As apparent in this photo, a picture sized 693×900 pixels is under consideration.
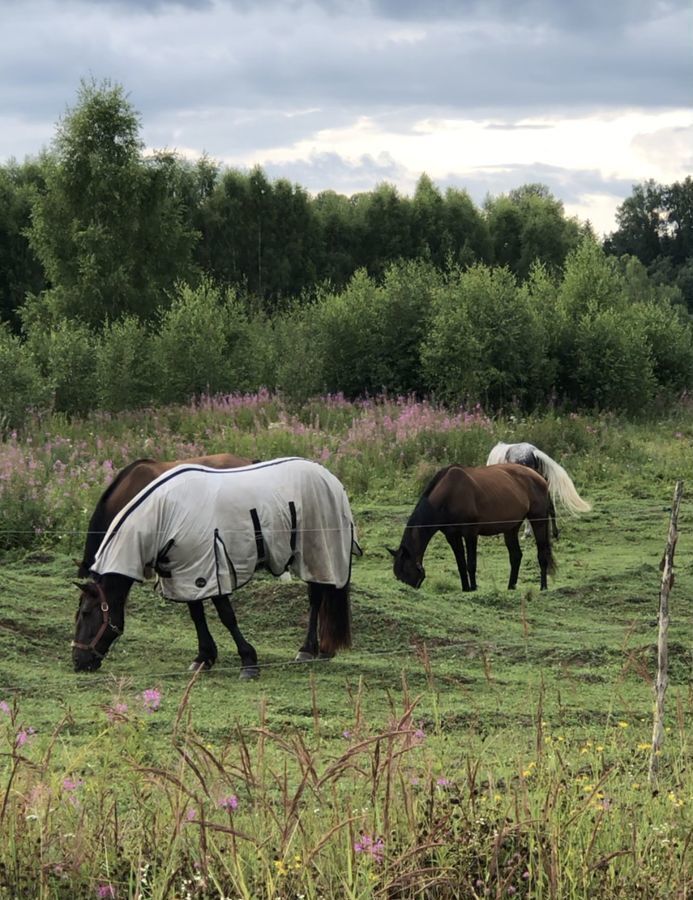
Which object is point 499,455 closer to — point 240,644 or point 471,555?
point 471,555

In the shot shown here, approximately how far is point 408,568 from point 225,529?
3.24 metres

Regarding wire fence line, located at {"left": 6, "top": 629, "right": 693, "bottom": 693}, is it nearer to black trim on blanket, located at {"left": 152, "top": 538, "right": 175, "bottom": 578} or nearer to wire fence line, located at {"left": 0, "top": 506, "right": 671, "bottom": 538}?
black trim on blanket, located at {"left": 152, "top": 538, "right": 175, "bottom": 578}

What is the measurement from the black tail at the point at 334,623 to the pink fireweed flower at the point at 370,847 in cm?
491

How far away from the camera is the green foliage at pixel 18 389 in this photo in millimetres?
19688

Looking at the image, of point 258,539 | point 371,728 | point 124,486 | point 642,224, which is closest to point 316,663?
point 258,539


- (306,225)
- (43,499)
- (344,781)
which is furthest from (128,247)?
(344,781)

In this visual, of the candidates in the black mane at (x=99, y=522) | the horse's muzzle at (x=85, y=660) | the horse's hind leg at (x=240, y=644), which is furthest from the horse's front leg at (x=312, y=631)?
the black mane at (x=99, y=522)

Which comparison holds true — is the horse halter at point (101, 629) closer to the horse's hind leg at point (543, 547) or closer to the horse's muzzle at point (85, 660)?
the horse's muzzle at point (85, 660)

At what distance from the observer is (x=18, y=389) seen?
20328 mm

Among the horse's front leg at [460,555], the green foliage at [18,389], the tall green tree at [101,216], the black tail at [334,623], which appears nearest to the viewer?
the black tail at [334,623]

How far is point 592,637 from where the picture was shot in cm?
929

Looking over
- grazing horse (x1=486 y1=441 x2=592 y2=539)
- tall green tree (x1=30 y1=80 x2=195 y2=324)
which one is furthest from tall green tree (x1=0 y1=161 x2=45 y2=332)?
grazing horse (x1=486 y1=441 x2=592 y2=539)

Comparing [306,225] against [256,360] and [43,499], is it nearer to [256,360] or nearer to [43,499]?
[256,360]

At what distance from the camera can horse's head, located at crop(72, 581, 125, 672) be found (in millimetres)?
8461
